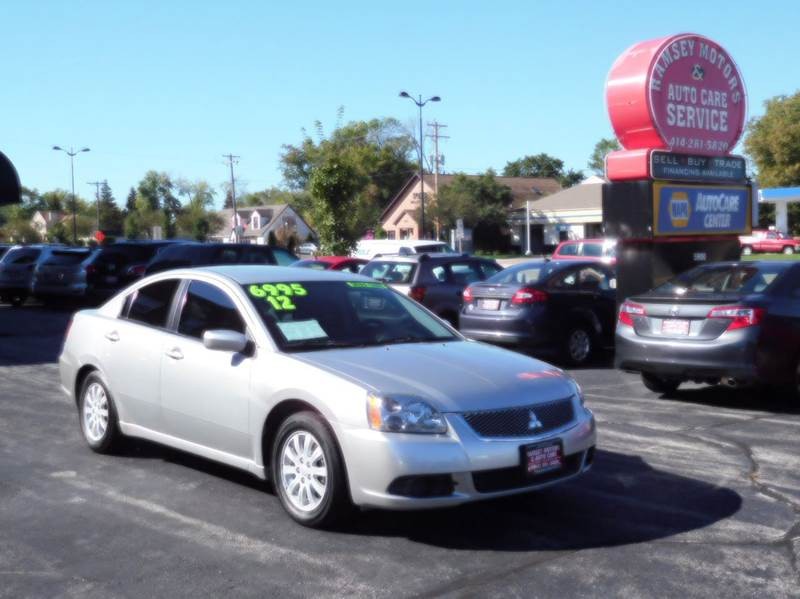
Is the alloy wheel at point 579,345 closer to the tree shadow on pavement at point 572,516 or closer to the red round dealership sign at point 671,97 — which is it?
the red round dealership sign at point 671,97

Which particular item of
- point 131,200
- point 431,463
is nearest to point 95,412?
point 431,463

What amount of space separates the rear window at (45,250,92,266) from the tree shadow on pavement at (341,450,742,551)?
20462 millimetres

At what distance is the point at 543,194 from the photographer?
289 ft

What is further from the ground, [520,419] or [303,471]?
[520,419]

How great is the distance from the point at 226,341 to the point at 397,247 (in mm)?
32054

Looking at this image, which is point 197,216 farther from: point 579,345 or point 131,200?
point 579,345

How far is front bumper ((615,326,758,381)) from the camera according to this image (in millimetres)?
9591

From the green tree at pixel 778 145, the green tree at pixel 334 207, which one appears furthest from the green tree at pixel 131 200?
the green tree at pixel 334 207

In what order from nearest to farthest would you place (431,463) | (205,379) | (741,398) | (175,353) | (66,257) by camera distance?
(431,463) → (205,379) → (175,353) → (741,398) → (66,257)

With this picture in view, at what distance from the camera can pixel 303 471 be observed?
5898 millimetres

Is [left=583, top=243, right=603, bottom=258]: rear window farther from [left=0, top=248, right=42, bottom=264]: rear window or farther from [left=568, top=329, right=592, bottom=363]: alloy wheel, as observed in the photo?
[left=0, top=248, right=42, bottom=264]: rear window

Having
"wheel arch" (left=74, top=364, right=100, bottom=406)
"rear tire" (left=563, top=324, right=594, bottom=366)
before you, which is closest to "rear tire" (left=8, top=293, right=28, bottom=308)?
"rear tire" (left=563, top=324, right=594, bottom=366)

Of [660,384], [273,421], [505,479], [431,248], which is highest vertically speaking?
[431,248]

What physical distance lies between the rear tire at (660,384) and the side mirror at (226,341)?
5.91 metres
